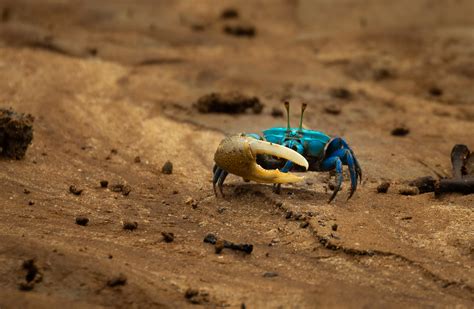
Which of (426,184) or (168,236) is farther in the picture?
(426,184)

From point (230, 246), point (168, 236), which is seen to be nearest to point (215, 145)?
point (168, 236)

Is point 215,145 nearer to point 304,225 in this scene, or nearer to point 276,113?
point 276,113

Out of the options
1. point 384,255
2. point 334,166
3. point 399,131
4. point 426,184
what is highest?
point 399,131

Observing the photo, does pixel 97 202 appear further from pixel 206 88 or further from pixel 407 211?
pixel 206 88

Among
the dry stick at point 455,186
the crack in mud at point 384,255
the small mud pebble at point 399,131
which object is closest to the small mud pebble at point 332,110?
the small mud pebble at point 399,131

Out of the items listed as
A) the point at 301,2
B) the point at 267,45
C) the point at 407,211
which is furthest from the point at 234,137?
the point at 301,2

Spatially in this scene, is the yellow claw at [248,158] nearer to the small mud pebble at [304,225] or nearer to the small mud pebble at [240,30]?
the small mud pebble at [304,225]

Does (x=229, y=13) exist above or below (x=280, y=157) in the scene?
above
